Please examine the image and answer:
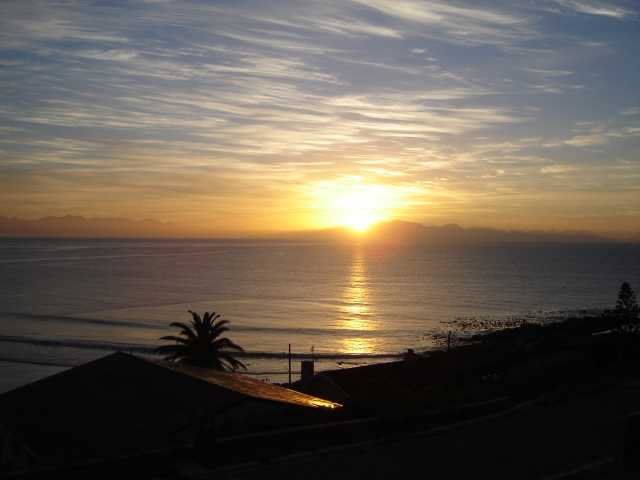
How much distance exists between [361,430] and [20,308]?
266 feet

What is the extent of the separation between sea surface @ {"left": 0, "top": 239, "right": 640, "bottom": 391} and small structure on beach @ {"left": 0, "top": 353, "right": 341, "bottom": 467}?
101ft

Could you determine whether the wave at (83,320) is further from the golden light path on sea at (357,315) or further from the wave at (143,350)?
the golden light path on sea at (357,315)

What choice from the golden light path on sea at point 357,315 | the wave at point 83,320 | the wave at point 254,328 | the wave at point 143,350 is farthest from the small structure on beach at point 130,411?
the wave at point 83,320

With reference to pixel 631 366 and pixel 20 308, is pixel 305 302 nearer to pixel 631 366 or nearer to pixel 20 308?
pixel 20 308

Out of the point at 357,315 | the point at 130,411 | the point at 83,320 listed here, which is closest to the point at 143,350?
the point at 83,320

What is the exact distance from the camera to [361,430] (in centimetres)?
851

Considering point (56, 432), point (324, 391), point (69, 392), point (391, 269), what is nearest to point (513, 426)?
point (56, 432)

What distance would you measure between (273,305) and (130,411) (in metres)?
77.3

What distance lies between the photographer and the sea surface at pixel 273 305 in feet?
178

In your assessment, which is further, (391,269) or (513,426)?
(391,269)

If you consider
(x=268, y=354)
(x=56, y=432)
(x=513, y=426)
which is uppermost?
(x=513, y=426)

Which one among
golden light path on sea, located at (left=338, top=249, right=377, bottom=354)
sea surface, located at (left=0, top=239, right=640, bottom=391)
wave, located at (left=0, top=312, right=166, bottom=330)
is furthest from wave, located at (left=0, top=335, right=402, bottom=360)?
wave, located at (left=0, top=312, right=166, bottom=330)

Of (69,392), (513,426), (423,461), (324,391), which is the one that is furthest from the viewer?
(324,391)

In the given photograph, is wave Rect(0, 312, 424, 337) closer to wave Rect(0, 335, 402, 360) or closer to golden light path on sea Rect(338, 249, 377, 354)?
golden light path on sea Rect(338, 249, 377, 354)
